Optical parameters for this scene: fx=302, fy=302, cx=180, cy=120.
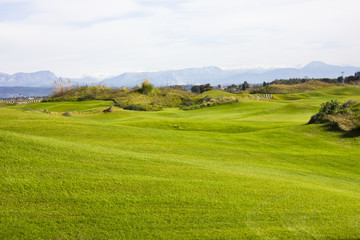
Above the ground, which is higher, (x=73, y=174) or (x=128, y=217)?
(x=73, y=174)

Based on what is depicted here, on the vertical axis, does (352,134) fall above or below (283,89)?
below

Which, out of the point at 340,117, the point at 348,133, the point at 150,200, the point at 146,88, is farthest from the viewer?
the point at 146,88

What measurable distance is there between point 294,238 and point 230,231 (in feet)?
5.28

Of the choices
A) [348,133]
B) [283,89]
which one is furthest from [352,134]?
[283,89]

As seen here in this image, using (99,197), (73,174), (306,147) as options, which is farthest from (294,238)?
(306,147)

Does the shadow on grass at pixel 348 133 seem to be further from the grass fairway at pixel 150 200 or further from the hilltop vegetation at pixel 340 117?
the grass fairway at pixel 150 200

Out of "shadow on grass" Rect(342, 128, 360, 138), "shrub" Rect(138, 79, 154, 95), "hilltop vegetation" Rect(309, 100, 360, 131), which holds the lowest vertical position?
"shadow on grass" Rect(342, 128, 360, 138)

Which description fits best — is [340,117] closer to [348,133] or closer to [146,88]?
[348,133]

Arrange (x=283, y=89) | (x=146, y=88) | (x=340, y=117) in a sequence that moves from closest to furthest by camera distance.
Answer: (x=340, y=117) < (x=146, y=88) < (x=283, y=89)

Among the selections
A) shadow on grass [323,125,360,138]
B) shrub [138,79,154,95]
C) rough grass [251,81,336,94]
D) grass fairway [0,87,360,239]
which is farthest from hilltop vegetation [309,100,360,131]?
rough grass [251,81,336,94]

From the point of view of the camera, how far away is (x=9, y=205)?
783 cm

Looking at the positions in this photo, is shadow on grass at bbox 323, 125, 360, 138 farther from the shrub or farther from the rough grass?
the rough grass

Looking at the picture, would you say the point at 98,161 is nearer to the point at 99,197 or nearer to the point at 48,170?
the point at 48,170

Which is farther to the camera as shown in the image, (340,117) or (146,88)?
(146,88)
